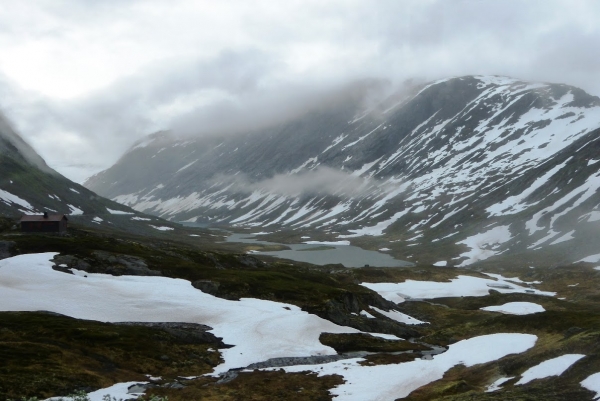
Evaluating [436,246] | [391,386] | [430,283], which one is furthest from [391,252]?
[391,386]

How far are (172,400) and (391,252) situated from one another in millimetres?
166118

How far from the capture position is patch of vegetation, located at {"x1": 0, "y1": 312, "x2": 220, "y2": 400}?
1505 inches

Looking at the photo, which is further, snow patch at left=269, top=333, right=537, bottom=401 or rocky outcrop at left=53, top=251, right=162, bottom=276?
rocky outcrop at left=53, top=251, right=162, bottom=276

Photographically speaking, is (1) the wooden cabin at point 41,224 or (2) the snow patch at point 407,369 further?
(1) the wooden cabin at point 41,224

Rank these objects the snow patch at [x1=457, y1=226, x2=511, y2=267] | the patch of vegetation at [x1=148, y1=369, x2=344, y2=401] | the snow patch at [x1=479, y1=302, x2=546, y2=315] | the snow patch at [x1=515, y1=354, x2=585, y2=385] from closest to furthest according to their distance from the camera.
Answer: the snow patch at [x1=515, y1=354, x2=585, y2=385], the patch of vegetation at [x1=148, y1=369, x2=344, y2=401], the snow patch at [x1=479, y1=302, x2=546, y2=315], the snow patch at [x1=457, y1=226, x2=511, y2=267]

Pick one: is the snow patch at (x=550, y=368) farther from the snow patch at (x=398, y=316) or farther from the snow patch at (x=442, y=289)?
the snow patch at (x=442, y=289)

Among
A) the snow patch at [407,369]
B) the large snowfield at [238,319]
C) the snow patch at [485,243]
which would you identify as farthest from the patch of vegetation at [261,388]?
the snow patch at [485,243]

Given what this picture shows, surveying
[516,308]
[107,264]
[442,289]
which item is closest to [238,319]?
[107,264]

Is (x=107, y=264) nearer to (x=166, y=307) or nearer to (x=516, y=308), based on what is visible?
(x=166, y=307)

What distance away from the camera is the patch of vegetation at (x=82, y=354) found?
38.2 meters

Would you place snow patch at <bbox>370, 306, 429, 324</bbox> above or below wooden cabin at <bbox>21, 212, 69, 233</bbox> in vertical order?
below

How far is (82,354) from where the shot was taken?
45.4m

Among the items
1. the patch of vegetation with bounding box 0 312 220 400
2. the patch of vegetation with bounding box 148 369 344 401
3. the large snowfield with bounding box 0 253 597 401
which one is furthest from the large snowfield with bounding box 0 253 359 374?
the patch of vegetation with bounding box 148 369 344 401

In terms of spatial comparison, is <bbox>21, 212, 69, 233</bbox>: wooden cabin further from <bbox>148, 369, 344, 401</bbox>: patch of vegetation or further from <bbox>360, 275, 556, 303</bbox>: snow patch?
<bbox>148, 369, 344, 401</bbox>: patch of vegetation
